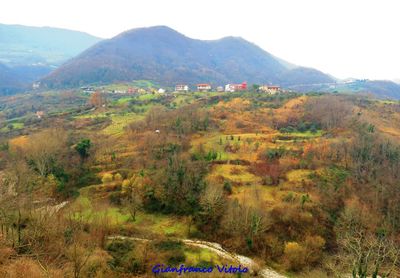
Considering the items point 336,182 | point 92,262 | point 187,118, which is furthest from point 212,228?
point 187,118

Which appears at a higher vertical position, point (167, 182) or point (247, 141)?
point (247, 141)

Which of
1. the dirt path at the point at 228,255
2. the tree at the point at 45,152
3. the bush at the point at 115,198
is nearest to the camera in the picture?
the dirt path at the point at 228,255

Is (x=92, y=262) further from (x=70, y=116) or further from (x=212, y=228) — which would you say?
(x=70, y=116)

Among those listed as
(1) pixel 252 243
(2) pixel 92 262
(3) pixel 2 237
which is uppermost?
(3) pixel 2 237

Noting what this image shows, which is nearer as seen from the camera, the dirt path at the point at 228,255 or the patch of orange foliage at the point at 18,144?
the dirt path at the point at 228,255

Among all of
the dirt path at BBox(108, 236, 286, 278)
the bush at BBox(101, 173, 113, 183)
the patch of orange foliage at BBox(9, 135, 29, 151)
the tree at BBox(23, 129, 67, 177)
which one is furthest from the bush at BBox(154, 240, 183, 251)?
the patch of orange foliage at BBox(9, 135, 29, 151)

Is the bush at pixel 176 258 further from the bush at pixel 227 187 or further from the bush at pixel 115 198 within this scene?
the bush at pixel 115 198

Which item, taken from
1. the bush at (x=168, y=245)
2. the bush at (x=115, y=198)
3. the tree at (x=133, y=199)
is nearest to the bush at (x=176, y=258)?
the bush at (x=168, y=245)

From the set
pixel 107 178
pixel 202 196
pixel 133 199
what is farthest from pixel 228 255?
pixel 107 178

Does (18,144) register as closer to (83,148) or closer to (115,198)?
(83,148)

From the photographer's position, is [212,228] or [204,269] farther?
[212,228]

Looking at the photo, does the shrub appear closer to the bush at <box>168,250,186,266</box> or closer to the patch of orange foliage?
the bush at <box>168,250,186,266</box>
